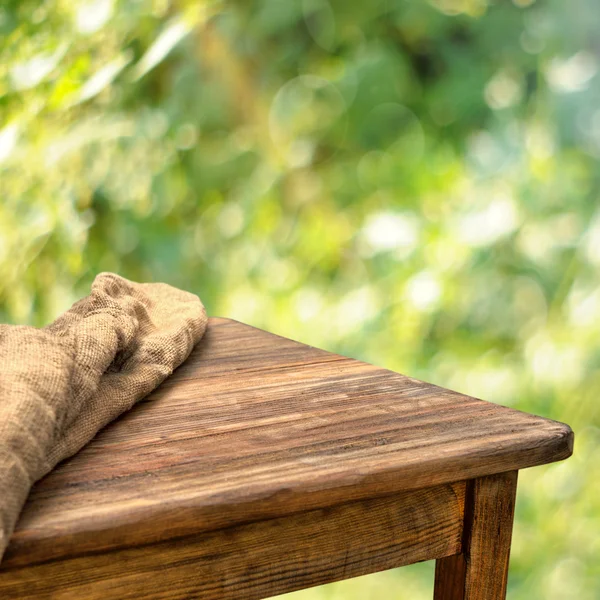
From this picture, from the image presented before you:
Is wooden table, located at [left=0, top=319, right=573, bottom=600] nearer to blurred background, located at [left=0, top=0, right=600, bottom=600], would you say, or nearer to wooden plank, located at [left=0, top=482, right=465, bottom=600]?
wooden plank, located at [left=0, top=482, right=465, bottom=600]

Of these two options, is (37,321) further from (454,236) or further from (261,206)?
(454,236)

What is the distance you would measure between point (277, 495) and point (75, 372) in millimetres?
180

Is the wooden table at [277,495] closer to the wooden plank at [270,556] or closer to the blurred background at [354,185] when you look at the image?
the wooden plank at [270,556]

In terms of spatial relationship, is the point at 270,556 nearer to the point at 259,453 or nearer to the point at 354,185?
the point at 259,453

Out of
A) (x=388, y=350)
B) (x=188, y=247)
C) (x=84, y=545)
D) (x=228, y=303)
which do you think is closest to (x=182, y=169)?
(x=188, y=247)

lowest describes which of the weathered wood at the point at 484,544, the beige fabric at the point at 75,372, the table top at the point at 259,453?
the weathered wood at the point at 484,544

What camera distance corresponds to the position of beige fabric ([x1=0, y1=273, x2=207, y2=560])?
459mm

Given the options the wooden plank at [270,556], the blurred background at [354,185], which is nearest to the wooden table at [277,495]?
the wooden plank at [270,556]

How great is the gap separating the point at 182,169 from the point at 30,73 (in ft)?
1.17

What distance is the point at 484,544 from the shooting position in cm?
58

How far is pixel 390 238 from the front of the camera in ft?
5.33

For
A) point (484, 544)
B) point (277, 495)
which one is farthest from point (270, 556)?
point (484, 544)

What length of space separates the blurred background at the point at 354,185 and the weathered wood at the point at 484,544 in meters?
0.94

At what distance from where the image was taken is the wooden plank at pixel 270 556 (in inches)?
18.0
